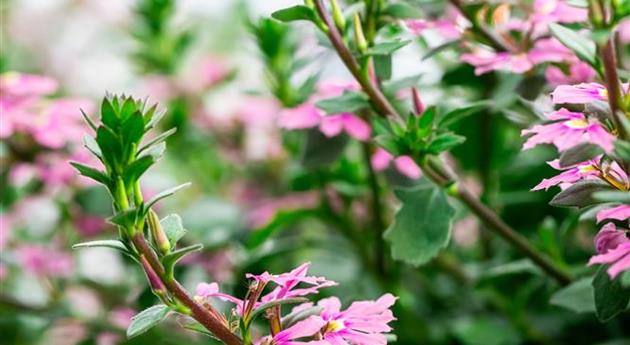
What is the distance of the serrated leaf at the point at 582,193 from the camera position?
0.47 m

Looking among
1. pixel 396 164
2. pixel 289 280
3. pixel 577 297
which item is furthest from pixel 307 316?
pixel 396 164

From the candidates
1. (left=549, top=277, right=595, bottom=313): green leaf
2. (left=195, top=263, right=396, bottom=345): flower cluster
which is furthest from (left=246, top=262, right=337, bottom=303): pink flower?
(left=549, top=277, right=595, bottom=313): green leaf

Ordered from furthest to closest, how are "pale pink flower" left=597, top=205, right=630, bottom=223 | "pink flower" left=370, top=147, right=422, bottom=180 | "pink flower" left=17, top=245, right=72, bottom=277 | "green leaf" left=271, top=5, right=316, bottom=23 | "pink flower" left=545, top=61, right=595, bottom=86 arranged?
1. "pink flower" left=17, top=245, right=72, bottom=277
2. "pink flower" left=370, top=147, right=422, bottom=180
3. "pink flower" left=545, top=61, right=595, bottom=86
4. "green leaf" left=271, top=5, right=316, bottom=23
5. "pale pink flower" left=597, top=205, right=630, bottom=223

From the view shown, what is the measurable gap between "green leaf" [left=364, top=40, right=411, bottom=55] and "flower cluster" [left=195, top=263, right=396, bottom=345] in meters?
0.18

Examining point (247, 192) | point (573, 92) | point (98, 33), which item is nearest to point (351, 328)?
point (573, 92)

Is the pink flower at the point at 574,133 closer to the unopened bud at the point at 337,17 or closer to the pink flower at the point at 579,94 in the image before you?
the pink flower at the point at 579,94

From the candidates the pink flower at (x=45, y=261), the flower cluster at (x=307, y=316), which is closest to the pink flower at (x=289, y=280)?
the flower cluster at (x=307, y=316)

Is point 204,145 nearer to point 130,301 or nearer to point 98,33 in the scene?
point 130,301

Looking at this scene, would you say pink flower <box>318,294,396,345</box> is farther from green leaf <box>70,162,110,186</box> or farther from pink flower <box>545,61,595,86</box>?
pink flower <box>545,61,595,86</box>

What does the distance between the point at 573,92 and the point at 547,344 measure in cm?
42

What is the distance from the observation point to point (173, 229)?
0.49 m

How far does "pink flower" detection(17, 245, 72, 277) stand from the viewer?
41.2 inches

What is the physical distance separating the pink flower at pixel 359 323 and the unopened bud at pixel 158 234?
0.32 feet

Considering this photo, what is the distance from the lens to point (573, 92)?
0.49 m
